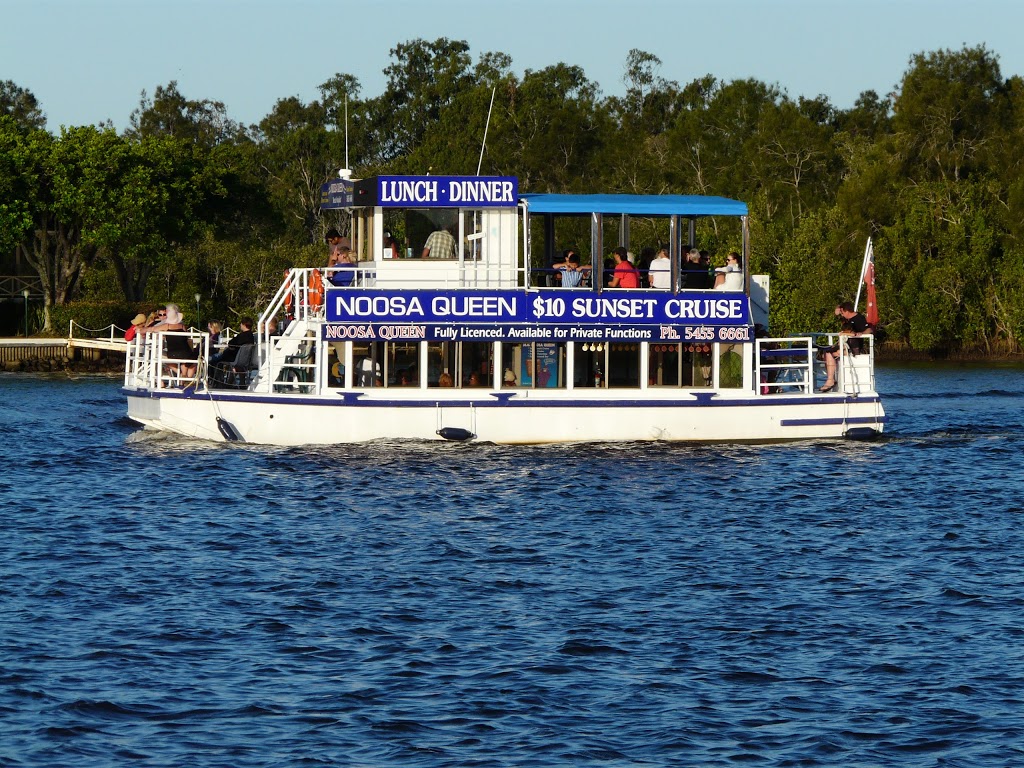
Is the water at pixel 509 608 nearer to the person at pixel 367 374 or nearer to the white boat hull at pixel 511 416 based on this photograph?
the white boat hull at pixel 511 416

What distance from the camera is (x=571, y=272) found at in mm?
34156

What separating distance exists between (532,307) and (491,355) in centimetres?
139

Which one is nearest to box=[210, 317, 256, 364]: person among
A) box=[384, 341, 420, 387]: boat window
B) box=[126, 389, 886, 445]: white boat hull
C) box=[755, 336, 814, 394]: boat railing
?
box=[126, 389, 886, 445]: white boat hull

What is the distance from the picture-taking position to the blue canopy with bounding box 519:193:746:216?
110 ft

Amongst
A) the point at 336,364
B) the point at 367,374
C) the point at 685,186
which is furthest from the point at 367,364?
the point at 685,186

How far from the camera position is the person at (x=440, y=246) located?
34.6 metres

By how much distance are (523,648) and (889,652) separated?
4109mm

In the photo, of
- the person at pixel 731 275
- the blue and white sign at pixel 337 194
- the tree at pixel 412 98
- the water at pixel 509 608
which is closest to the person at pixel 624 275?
the person at pixel 731 275

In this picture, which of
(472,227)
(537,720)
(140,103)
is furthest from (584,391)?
(140,103)

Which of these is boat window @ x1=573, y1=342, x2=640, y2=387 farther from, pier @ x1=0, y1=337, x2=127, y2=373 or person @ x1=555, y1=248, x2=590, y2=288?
pier @ x1=0, y1=337, x2=127, y2=373

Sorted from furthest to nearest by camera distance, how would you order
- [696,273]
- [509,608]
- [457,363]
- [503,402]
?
[696,273], [457,363], [503,402], [509,608]

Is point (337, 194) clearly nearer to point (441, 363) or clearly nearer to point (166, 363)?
point (441, 363)

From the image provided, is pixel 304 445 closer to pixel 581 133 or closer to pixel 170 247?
pixel 170 247

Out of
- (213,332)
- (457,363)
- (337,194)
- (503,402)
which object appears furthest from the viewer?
(213,332)
